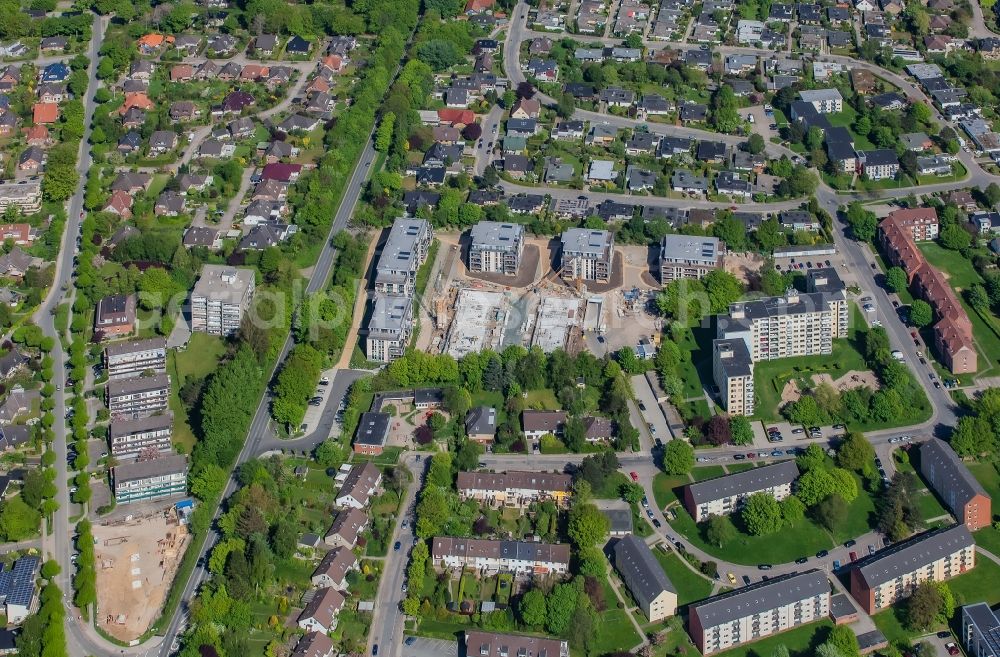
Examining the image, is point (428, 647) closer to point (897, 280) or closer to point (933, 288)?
point (897, 280)

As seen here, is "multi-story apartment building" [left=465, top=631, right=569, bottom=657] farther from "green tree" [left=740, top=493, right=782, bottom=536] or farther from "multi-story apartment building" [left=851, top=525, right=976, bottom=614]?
"multi-story apartment building" [left=851, top=525, right=976, bottom=614]

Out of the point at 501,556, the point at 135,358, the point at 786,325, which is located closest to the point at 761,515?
the point at 501,556

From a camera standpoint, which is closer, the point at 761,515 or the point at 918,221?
the point at 761,515

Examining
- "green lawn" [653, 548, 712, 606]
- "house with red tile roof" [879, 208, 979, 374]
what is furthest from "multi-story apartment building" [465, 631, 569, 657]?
"house with red tile roof" [879, 208, 979, 374]

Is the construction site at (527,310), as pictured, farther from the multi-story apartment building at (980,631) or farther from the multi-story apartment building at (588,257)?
the multi-story apartment building at (980,631)

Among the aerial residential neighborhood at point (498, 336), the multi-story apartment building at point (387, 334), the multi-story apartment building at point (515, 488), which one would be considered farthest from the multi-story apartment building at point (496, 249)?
the multi-story apartment building at point (515, 488)

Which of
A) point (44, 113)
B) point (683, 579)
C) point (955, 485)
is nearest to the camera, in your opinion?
point (683, 579)
